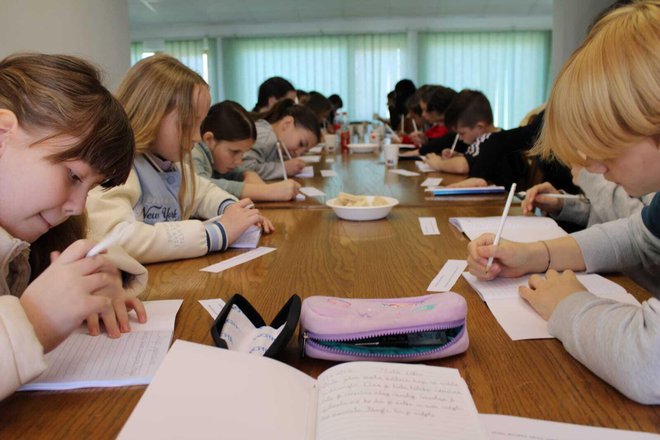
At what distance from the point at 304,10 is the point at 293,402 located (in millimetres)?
7642

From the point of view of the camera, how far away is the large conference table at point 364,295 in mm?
573

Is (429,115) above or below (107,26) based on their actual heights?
below

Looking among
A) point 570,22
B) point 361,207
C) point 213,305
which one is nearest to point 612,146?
point 213,305

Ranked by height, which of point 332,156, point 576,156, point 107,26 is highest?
point 107,26

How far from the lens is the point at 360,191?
2195 millimetres

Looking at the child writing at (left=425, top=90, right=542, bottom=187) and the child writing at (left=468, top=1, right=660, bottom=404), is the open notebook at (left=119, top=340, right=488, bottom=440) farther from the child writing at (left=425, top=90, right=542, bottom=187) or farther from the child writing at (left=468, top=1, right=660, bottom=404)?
the child writing at (left=425, top=90, right=542, bottom=187)

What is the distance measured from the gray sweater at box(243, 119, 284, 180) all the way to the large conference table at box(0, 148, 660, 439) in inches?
29.2

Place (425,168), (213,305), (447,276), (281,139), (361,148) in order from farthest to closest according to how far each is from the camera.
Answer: (361,148) < (281,139) < (425,168) < (447,276) < (213,305)

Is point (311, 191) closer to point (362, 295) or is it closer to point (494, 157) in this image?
point (494, 157)

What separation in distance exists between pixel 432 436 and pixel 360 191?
1.71 m

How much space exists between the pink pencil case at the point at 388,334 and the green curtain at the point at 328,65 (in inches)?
332

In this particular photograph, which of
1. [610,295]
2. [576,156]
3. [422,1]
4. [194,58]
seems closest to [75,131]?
[576,156]

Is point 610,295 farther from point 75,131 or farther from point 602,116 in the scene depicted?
point 75,131

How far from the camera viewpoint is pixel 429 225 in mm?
1477
